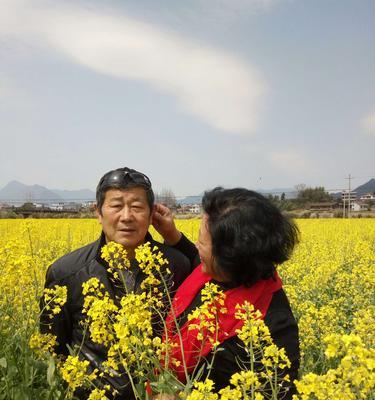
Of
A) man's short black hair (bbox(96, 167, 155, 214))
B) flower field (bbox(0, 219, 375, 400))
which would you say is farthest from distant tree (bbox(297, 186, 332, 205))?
man's short black hair (bbox(96, 167, 155, 214))

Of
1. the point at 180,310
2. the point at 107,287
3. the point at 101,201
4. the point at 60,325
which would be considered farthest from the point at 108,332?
the point at 101,201

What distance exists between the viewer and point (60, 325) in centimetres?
236

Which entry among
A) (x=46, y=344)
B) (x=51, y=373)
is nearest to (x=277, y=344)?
(x=51, y=373)

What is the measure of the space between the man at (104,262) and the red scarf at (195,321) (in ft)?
1.12

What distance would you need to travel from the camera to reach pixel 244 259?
187 cm

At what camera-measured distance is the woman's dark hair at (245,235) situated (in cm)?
185

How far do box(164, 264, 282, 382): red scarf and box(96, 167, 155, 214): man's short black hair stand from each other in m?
0.60

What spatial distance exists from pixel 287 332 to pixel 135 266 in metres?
0.87

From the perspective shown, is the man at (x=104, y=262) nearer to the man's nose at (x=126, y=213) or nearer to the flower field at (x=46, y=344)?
the man's nose at (x=126, y=213)

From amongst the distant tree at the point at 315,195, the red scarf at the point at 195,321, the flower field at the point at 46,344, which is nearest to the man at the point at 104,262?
the flower field at the point at 46,344

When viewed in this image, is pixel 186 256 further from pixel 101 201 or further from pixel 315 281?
pixel 315 281

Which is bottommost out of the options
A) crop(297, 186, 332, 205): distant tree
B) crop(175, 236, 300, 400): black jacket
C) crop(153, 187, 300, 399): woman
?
crop(175, 236, 300, 400): black jacket

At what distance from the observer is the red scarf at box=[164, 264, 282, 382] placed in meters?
1.78

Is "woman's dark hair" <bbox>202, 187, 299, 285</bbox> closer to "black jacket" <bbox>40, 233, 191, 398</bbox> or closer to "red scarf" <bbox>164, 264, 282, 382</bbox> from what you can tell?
"red scarf" <bbox>164, 264, 282, 382</bbox>
